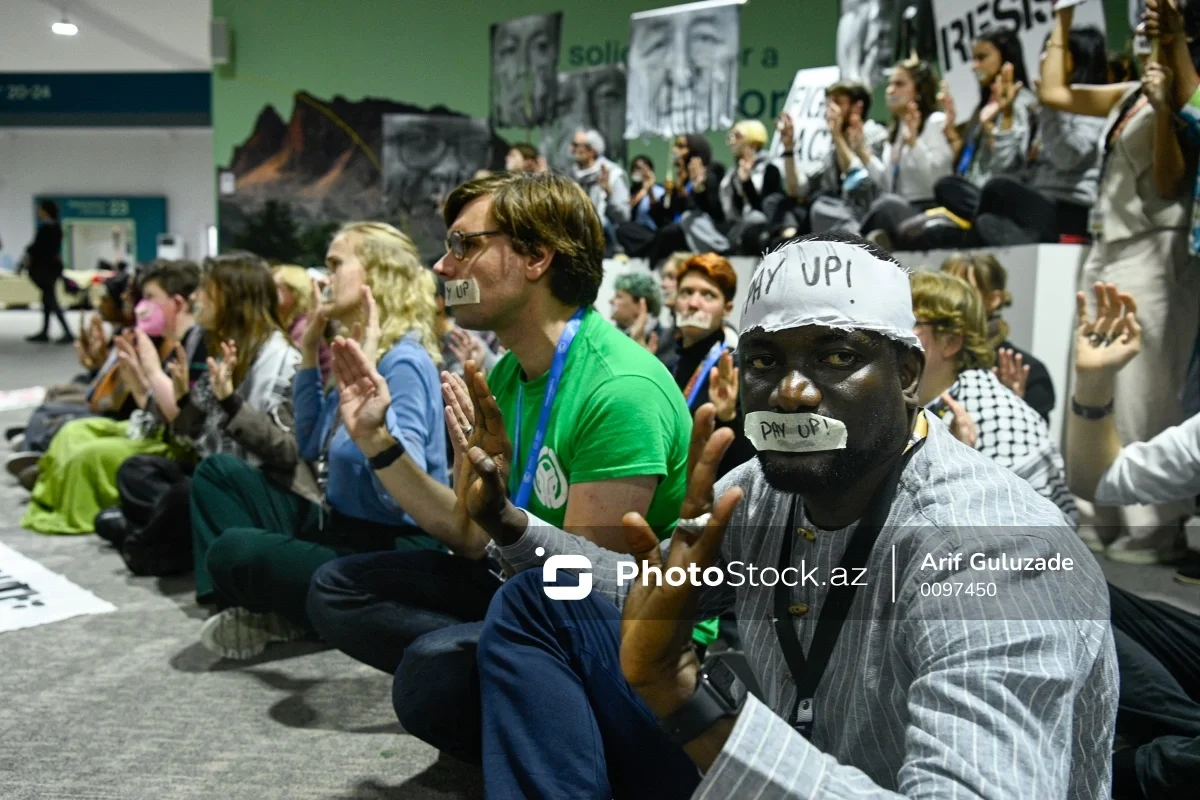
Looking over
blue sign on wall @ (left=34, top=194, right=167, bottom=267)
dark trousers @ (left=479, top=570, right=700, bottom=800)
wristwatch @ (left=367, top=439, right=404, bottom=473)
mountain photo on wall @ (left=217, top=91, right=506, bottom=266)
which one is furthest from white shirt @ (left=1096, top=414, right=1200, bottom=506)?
blue sign on wall @ (left=34, top=194, right=167, bottom=267)

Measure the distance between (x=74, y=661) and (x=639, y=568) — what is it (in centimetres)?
247

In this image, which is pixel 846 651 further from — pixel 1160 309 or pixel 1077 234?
pixel 1077 234

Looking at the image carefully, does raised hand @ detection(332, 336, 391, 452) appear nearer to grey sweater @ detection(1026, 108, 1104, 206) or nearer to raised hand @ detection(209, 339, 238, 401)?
raised hand @ detection(209, 339, 238, 401)

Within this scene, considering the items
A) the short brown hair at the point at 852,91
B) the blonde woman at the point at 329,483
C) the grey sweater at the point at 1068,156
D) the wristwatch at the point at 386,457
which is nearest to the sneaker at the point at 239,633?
the blonde woman at the point at 329,483

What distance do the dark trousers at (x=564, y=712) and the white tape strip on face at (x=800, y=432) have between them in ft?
1.84

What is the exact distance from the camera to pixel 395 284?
10.4ft

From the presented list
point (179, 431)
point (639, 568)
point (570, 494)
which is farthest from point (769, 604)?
point (179, 431)

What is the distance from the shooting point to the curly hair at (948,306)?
2908mm

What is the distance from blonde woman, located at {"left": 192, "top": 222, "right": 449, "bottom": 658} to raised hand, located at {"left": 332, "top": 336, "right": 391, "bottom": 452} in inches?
10.3

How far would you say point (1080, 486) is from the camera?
99.3 inches

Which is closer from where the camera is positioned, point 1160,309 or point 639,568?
point 639,568

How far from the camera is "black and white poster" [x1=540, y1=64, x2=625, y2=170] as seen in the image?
8.52m

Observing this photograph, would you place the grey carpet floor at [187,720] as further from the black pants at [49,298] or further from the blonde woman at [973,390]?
the black pants at [49,298]

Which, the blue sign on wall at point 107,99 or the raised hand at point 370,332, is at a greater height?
the blue sign on wall at point 107,99
